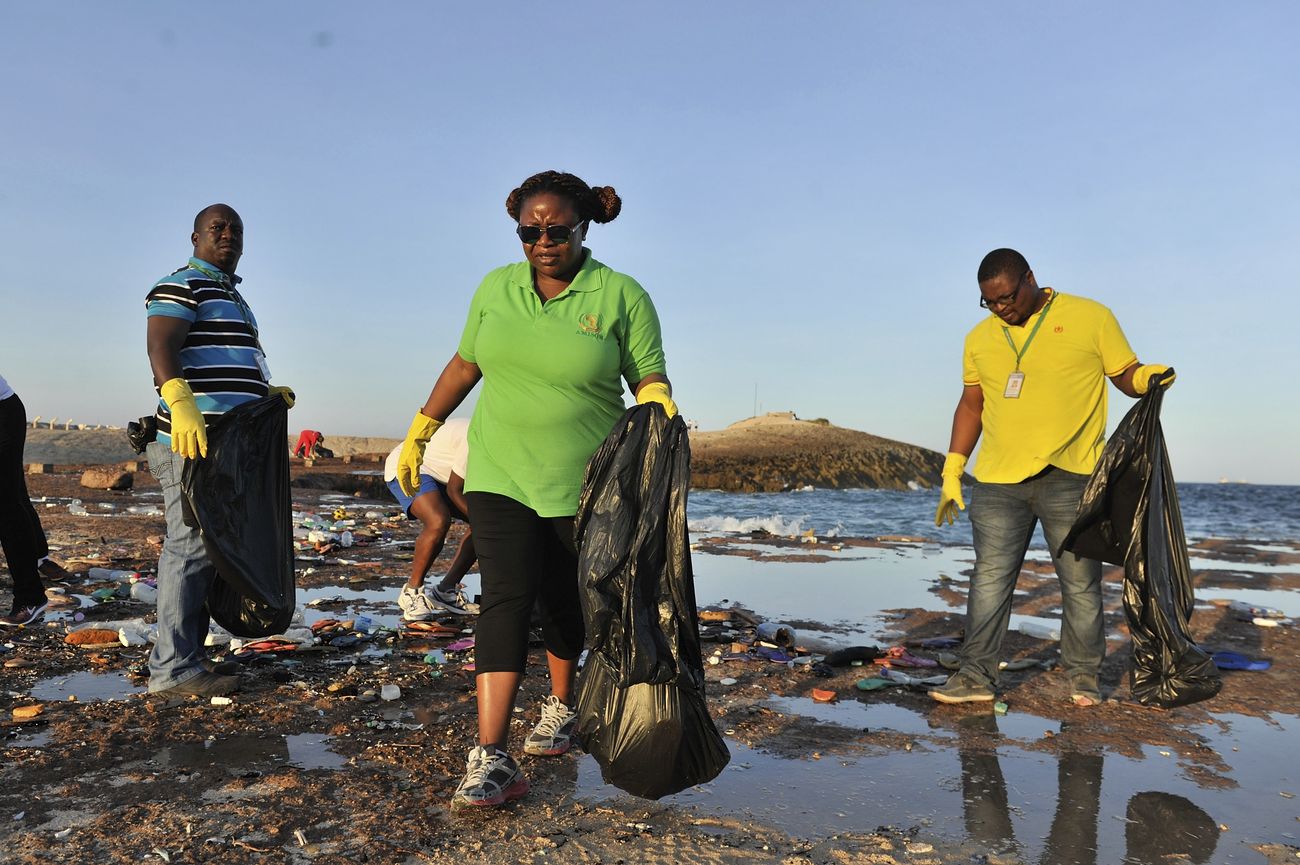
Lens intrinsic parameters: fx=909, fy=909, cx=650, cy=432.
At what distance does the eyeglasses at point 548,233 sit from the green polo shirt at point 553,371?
0.41ft

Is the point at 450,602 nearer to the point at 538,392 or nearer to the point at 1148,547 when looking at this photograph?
the point at 538,392

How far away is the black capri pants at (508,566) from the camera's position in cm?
283

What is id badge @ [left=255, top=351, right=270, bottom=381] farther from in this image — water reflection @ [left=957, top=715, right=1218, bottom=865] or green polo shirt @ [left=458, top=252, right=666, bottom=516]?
water reflection @ [left=957, top=715, right=1218, bottom=865]

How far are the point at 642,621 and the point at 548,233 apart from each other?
125cm

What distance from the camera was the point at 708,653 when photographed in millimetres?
4926

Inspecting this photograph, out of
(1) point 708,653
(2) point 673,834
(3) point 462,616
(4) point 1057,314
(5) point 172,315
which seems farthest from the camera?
(3) point 462,616

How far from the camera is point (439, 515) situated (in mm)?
5594

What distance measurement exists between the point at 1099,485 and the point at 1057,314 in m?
0.82

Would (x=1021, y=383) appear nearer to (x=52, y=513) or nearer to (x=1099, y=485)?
(x=1099, y=485)

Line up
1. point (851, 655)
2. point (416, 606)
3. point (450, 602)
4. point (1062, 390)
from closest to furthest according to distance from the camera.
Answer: point (1062, 390) → point (851, 655) → point (416, 606) → point (450, 602)

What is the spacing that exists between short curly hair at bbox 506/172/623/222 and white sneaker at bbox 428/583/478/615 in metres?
3.14

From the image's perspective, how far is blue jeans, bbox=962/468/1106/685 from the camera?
4.22 meters

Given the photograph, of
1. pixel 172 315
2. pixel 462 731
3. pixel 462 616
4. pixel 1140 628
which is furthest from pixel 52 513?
pixel 1140 628

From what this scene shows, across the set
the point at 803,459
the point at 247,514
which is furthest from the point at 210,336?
the point at 803,459
